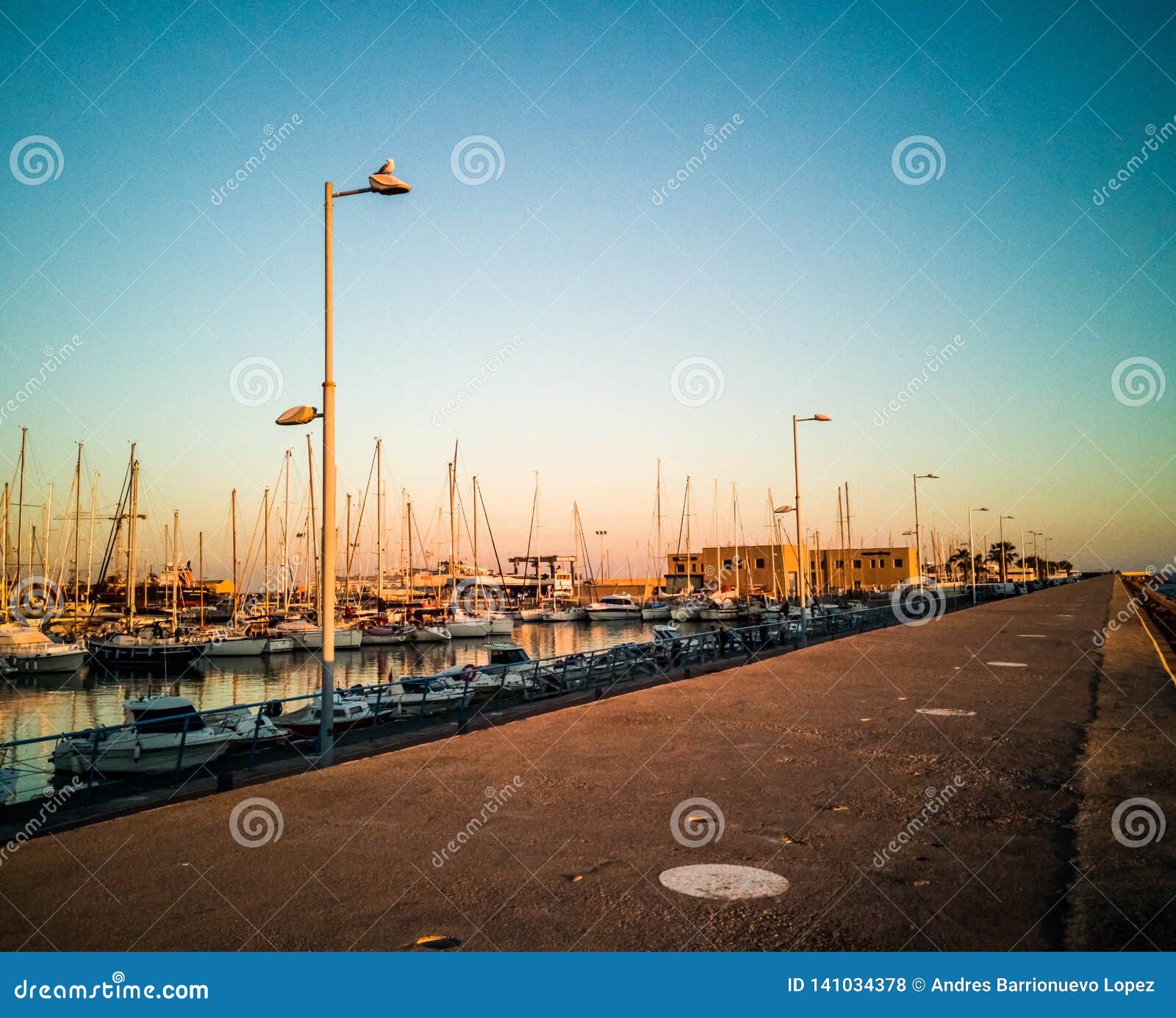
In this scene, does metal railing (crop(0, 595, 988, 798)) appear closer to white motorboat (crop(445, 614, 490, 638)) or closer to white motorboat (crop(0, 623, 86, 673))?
white motorboat (crop(0, 623, 86, 673))

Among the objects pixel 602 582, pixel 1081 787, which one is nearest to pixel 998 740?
pixel 1081 787

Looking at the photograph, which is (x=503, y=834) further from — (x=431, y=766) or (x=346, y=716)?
(x=346, y=716)

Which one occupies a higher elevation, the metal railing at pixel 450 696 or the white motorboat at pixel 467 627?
the metal railing at pixel 450 696

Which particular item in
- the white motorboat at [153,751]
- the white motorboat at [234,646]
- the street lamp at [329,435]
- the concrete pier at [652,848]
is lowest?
the white motorboat at [234,646]

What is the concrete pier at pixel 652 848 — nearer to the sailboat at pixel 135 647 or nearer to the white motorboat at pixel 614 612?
the sailboat at pixel 135 647

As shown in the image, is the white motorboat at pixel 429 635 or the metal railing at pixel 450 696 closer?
the metal railing at pixel 450 696

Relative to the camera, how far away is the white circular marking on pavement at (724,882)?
23.3 ft

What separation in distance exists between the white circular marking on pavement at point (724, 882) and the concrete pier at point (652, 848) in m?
0.14

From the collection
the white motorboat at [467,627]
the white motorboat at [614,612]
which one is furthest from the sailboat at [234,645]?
the white motorboat at [614,612]

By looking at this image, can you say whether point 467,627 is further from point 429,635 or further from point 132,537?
point 132,537

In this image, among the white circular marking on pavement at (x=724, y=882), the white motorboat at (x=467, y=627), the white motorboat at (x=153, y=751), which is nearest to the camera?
the white circular marking on pavement at (x=724, y=882)

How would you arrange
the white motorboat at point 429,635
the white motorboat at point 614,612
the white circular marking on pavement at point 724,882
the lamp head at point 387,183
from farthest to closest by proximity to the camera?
the white motorboat at point 614,612
the white motorboat at point 429,635
the lamp head at point 387,183
the white circular marking on pavement at point 724,882

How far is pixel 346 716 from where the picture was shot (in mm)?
24328

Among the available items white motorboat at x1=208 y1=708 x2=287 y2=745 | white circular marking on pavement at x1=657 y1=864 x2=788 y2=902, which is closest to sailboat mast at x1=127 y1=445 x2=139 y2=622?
white motorboat at x1=208 y1=708 x2=287 y2=745
